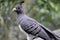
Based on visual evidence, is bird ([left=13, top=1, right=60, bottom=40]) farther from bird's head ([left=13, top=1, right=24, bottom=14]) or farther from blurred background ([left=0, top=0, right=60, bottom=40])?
blurred background ([left=0, top=0, right=60, bottom=40])

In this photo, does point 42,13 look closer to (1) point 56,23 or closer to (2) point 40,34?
(1) point 56,23

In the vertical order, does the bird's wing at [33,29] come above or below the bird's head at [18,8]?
below

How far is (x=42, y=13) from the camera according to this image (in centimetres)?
783

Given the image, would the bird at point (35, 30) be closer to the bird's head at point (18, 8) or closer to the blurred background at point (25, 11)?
the bird's head at point (18, 8)

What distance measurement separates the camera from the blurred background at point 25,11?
6470 mm

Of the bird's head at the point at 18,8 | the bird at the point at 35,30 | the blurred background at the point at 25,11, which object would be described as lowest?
the bird at the point at 35,30

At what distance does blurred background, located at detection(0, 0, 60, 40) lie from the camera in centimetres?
647

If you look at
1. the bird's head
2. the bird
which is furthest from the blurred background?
the bird

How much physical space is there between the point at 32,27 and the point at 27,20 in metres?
0.17

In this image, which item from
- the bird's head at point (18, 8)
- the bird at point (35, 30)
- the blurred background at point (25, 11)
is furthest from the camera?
the blurred background at point (25, 11)

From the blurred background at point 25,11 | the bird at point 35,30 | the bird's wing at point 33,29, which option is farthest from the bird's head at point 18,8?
the blurred background at point 25,11

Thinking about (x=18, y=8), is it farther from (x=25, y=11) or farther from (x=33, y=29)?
(x=25, y=11)

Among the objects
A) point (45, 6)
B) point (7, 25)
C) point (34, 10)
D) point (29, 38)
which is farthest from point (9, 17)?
point (29, 38)

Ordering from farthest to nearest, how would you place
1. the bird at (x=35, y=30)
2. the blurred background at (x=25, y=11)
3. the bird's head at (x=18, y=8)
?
the blurred background at (x=25, y=11) → the bird's head at (x=18, y=8) → the bird at (x=35, y=30)
